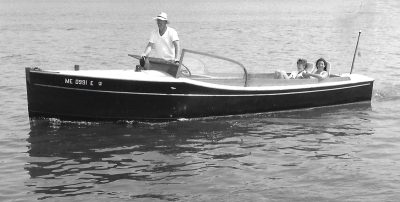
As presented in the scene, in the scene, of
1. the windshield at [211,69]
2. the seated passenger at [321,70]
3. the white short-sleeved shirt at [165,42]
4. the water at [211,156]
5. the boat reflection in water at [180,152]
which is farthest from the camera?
the seated passenger at [321,70]

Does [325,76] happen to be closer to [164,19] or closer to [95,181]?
[164,19]

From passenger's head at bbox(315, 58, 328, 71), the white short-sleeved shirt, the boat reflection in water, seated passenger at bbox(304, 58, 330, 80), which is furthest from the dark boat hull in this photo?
passenger's head at bbox(315, 58, 328, 71)

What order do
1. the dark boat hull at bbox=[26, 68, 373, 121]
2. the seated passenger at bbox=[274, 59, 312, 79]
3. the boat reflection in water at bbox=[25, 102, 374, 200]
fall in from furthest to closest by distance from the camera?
the seated passenger at bbox=[274, 59, 312, 79], the dark boat hull at bbox=[26, 68, 373, 121], the boat reflection in water at bbox=[25, 102, 374, 200]


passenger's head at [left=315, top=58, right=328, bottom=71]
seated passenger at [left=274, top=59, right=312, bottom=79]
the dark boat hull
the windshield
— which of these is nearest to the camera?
the dark boat hull

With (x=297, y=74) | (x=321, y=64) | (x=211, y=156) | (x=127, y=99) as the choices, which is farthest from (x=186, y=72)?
(x=321, y=64)

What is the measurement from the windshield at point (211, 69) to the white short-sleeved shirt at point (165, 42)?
0.43 metres

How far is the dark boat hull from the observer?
1355 centimetres

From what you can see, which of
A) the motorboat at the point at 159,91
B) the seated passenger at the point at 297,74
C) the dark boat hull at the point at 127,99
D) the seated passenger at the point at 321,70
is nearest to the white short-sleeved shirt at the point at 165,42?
the motorboat at the point at 159,91

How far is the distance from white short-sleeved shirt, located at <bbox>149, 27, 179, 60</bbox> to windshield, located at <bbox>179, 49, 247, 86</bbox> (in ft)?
1.42

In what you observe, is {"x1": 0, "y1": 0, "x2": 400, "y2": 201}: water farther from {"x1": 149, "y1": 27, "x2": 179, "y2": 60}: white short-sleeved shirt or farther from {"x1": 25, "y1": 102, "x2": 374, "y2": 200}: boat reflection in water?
{"x1": 149, "y1": 27, "x2": 179, "y2": 60}: white short-sleeved shirt

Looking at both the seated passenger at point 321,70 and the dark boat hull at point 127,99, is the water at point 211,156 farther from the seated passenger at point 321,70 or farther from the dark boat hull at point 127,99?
the seated passenger at point 321,70

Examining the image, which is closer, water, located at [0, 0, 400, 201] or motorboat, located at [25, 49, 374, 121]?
water, located at [0, 0, 400, 201]

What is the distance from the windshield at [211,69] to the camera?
14469mm

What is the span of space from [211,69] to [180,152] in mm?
3035
